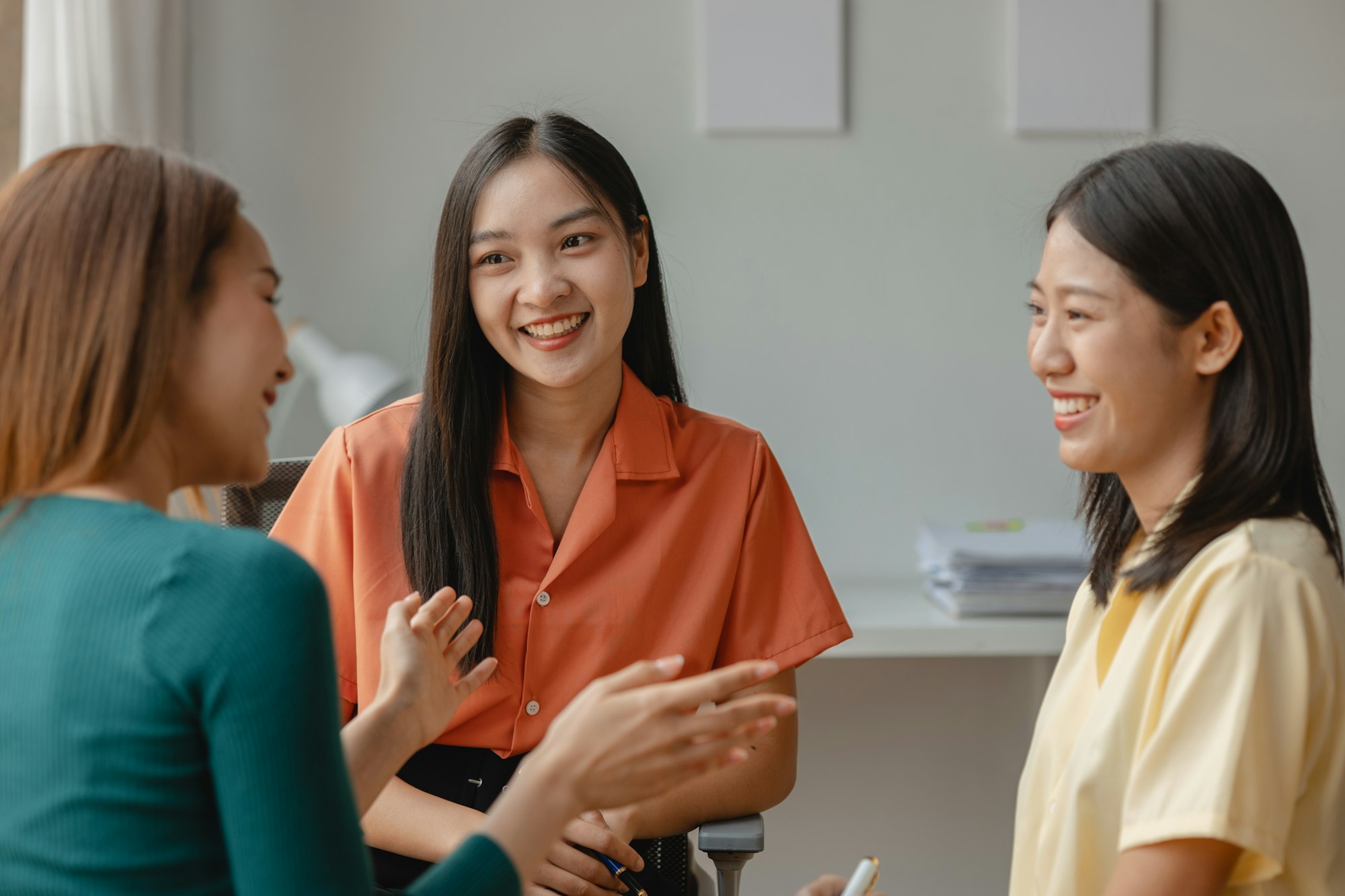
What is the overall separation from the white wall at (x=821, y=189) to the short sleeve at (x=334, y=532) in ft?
3.08

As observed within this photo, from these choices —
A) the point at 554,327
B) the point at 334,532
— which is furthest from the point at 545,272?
the point at 334,532

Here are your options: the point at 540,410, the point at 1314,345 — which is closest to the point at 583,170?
the point at 540,410

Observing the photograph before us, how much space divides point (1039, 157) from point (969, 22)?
323 mm

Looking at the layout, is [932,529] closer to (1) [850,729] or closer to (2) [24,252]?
(1) [850,729]

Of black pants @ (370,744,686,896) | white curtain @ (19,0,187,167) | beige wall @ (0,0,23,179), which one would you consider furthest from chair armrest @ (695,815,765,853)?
beige wall @ (0,0,23,179)

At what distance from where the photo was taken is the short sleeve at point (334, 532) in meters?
1.66

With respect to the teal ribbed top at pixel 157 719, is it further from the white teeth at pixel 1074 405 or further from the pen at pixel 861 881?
the white teeth at pixel 1074 405

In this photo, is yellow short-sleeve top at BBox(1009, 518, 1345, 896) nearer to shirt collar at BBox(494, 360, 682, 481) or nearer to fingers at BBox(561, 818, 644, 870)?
fingers at BBox(561, 818, 644, 870)

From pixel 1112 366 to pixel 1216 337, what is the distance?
101 millimetres

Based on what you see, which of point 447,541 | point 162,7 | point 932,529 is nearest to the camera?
point 447,541

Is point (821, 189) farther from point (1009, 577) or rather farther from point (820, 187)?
point (1009, 577)

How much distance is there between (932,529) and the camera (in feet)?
8.29

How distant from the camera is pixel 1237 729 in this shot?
103cm

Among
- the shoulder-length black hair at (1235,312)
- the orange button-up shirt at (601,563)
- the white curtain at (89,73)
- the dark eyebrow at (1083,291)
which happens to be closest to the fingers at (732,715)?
the shoulder-length black hair at (1235,312)
